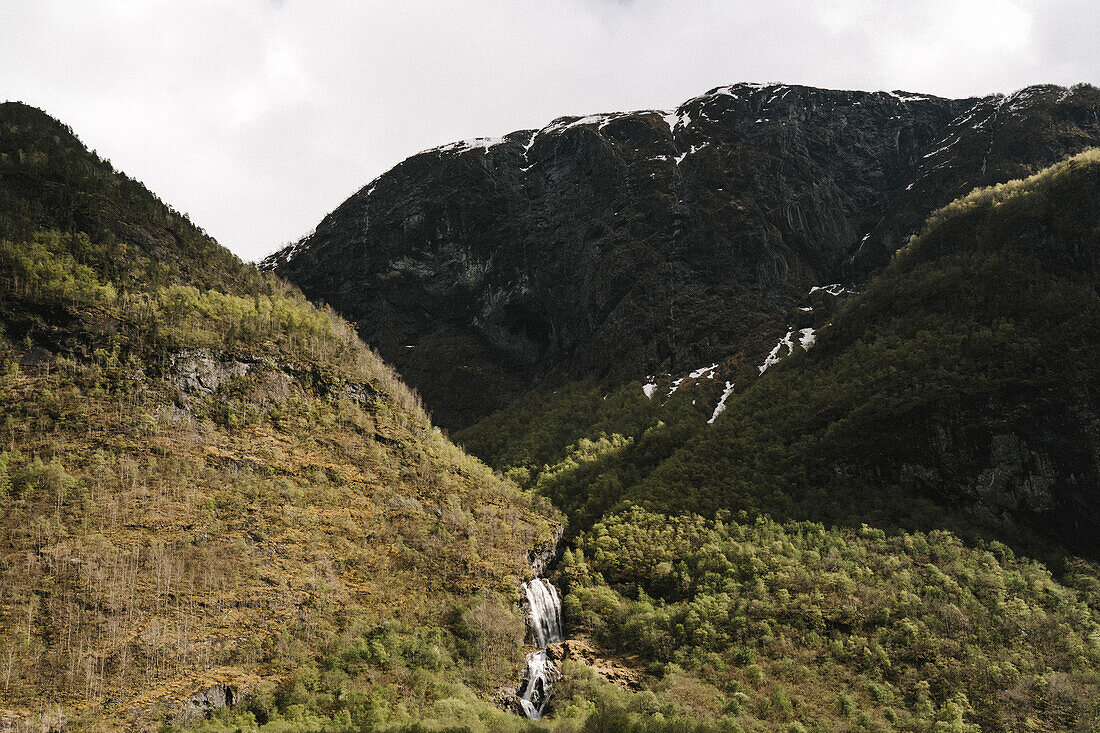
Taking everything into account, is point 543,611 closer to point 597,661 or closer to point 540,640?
point 540,640

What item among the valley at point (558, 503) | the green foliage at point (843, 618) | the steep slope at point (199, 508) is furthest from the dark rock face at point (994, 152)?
the steep slope at point (199, 508)

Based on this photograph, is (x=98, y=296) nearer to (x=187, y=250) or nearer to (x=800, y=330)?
(x=187, y=250)

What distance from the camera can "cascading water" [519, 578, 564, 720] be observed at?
145 ft

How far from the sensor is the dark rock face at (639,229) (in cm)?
12238

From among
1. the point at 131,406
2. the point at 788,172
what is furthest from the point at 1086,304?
the point at 131,406

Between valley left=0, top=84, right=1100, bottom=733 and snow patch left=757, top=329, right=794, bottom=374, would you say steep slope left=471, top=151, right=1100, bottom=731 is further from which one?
snow patch left=757, top=329, right=794, bottom=374

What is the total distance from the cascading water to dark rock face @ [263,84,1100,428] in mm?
62772

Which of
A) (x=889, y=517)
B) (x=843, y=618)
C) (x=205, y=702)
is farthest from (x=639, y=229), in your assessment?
(x=205, y=702)

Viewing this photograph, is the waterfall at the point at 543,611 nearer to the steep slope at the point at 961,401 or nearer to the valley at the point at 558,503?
the valley at the point at 558,503

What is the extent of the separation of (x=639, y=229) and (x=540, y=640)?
104m

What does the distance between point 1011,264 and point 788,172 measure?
6879 cm

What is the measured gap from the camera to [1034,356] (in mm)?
67938

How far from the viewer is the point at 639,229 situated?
13525 cm

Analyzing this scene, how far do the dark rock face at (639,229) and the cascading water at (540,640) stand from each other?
62772mm
